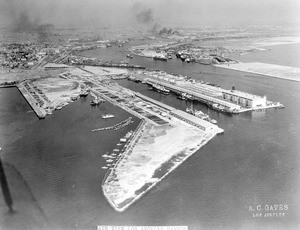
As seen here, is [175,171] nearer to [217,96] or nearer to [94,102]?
[94,102]

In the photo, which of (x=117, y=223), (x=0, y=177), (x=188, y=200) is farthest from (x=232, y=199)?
(x=0, y=177)

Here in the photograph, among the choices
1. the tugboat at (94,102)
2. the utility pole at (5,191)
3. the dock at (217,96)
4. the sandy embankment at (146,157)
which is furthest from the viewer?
the tugboat at (94,102)

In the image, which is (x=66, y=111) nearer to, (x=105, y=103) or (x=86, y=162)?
(x=105, y=103)

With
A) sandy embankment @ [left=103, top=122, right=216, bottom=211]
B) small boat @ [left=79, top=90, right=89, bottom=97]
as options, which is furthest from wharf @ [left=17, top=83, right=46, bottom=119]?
sandy embankment @ [left=103, top=122, right=216, bottom=211]

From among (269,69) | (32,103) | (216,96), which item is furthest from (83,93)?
(269,69)

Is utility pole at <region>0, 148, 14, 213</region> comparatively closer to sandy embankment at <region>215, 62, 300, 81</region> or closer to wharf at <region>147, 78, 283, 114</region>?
wharf at <region>147, 78, 283, 114</region>

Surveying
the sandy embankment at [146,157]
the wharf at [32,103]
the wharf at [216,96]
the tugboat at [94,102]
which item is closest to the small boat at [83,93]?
the tugboat at [94,102]

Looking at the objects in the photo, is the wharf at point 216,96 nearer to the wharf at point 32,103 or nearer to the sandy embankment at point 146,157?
the sandy embankment at point 146,157
